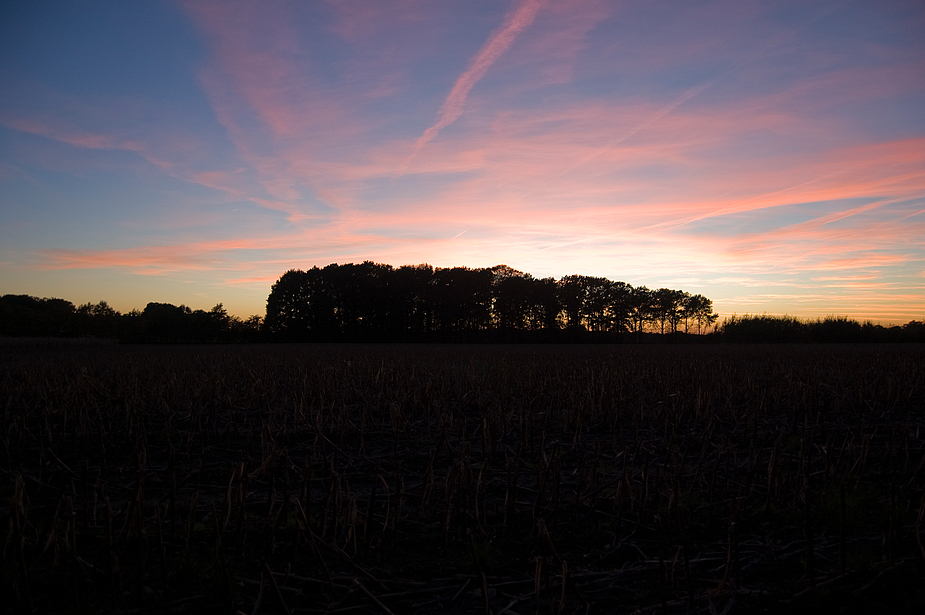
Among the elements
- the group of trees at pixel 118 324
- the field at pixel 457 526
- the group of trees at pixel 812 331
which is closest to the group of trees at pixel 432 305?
the group of trees at pixel 118 324

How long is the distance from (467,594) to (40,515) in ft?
11.8

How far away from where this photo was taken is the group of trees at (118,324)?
56.8m

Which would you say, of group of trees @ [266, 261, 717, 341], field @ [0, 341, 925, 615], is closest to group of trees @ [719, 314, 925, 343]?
group of trees @ [266, 261, 717, 341]

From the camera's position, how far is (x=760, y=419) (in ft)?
26.1

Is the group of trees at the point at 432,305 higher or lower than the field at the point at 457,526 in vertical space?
higher

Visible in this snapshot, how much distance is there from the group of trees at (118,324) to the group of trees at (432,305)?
8076 millimetres

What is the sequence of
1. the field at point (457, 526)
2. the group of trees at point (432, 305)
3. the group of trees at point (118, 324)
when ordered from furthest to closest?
1. the group of trees at point (432, 305)
2. the group of trees at point (118, 324)
3. the field at point (457, 526)

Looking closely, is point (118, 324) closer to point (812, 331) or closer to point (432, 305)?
point (432, 305)

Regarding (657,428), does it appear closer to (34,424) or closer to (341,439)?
(341,439)

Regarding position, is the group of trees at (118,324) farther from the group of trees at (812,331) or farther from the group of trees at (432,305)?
Answer: the group of trees at (812,331)

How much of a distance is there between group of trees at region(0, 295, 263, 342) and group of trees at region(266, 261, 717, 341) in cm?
808

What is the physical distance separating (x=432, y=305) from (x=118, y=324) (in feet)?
143

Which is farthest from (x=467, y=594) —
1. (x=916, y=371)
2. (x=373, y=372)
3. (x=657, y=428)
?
(x=916, y=371)

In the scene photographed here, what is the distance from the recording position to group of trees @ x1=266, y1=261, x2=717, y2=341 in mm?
80750
